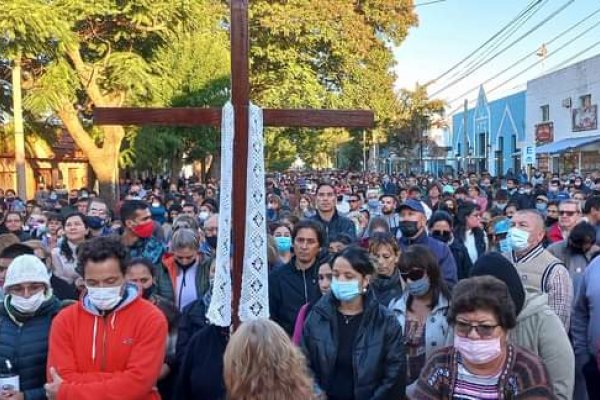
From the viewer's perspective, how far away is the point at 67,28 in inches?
560

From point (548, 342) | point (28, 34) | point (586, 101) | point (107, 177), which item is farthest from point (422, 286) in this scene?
point (586, 101)

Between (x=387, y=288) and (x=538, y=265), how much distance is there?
3.47 ft

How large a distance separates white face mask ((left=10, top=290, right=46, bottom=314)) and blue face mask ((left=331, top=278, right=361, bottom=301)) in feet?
5.32

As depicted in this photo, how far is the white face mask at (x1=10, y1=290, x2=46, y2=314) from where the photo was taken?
12.1 feet

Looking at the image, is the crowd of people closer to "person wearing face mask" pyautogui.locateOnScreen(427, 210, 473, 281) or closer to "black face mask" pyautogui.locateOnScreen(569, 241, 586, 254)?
"black face mask" pyautogui.locateOnScreen(569, 241, 586, 254)

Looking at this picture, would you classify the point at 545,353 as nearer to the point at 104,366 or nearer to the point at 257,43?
the point at 104,366

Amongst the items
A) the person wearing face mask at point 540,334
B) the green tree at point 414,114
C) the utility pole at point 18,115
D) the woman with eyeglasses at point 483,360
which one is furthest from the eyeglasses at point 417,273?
the green tree at point 414,114

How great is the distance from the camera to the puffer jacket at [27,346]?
3.61m

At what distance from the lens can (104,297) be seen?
352 cm

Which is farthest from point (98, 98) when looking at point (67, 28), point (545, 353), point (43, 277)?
point (545, 353)

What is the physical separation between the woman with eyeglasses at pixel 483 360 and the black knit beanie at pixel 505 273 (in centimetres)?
35

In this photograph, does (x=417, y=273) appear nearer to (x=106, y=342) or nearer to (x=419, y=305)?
(x=419, y=305)

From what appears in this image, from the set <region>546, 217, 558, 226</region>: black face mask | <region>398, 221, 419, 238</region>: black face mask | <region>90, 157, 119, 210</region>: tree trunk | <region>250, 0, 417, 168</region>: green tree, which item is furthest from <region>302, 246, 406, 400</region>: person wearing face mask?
<region>250, 0, 417, 168</region>: green tree

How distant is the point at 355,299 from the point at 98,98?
43.3ft
